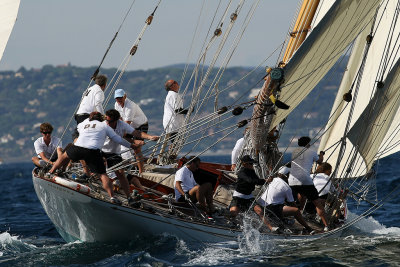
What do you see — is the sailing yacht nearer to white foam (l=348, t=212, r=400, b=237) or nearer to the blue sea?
the blue sea

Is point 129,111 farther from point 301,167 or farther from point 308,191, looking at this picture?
point 308,191

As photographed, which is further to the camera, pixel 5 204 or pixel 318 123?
pixel 318 123

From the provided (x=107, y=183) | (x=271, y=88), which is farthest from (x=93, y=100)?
(x=271, y=88)

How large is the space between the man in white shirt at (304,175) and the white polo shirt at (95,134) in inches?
121

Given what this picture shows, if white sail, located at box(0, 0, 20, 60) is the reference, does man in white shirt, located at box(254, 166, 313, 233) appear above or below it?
below

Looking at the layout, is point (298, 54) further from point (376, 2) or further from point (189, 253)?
point (189, 253)

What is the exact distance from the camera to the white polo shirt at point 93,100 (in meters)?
14.3

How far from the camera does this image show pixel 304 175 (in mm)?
14000

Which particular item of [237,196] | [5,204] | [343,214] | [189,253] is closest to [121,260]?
[189,253]

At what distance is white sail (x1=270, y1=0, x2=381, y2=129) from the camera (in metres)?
13.1

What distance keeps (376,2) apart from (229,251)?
457 centimetres

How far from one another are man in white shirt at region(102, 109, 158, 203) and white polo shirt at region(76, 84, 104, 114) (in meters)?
0.70

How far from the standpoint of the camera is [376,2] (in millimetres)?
13734

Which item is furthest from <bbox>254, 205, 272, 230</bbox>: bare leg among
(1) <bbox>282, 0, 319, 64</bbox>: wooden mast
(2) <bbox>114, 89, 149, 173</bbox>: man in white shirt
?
(1) <bbox>282, 0, 319, 64</bbox>: wooden mast
